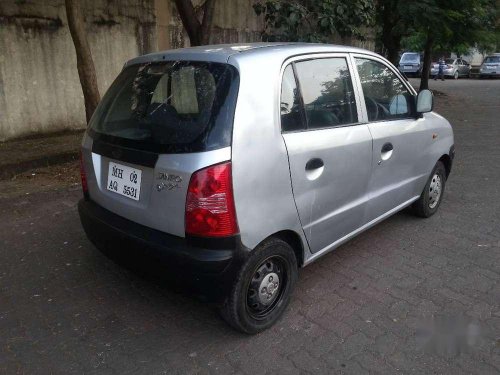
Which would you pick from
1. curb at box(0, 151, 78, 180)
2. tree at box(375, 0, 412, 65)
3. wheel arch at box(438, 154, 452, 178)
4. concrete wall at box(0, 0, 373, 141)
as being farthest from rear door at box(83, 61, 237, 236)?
tree at box(375, 0, 412, 65)

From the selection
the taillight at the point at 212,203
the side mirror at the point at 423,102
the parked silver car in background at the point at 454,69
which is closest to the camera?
the taillight at the point at 212,203

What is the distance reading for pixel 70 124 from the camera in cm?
781

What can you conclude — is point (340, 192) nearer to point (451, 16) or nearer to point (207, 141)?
point (207, 141)

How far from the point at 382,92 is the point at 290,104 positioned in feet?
4.13

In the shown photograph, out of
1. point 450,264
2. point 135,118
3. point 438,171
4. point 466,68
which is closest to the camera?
point 135,118

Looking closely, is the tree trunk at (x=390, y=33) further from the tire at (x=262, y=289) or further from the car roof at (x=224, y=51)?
the tire at (x=262, y=289)

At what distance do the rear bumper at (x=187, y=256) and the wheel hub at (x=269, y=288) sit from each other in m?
0.31

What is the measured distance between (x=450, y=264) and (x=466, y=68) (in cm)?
3107

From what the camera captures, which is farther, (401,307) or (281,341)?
(401,307)

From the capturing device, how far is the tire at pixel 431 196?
4.48m

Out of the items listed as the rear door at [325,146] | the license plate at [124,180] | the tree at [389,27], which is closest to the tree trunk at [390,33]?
the tree at [389,27]

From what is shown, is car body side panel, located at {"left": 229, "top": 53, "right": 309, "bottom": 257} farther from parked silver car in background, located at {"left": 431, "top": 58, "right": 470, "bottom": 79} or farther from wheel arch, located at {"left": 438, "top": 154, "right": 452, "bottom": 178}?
parked silver car in background, located at {"left": 431, "top": 58, "right": 470, "bottom": 79}

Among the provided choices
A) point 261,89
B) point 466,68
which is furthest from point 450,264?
point 466,68

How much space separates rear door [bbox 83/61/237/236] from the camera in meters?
2.44
